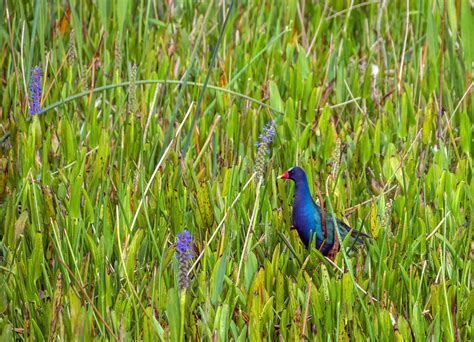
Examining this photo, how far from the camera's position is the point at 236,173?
3000 millimetres

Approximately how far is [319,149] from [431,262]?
0.84 m

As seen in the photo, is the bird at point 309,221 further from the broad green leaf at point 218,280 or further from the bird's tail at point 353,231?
the broad green leaf at point 218,280

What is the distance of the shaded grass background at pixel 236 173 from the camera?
96.9 inches

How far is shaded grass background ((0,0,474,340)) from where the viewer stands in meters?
2.46

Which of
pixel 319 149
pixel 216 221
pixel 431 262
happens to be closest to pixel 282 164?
pixel 319 149

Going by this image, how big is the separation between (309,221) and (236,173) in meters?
0.28

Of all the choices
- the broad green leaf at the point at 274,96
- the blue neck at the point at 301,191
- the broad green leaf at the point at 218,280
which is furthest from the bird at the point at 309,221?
the broad green leaf at the point at 274,96

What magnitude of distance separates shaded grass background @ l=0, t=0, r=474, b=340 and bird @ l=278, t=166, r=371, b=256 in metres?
0.04

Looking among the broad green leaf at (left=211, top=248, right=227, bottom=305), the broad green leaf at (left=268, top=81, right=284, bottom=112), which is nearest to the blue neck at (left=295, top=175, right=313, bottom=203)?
the broad green leaf at (left=211, top=248, right=227, bottom=305)

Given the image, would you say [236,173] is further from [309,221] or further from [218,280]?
[218,280]

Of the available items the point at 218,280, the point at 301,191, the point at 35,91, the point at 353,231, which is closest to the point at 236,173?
the point at 301,191

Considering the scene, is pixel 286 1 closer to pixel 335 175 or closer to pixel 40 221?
pixel 335 175

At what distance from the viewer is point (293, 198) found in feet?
10.6

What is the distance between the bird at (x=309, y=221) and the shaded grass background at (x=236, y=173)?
4 centimetres
